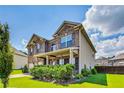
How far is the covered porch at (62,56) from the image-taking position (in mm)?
13586

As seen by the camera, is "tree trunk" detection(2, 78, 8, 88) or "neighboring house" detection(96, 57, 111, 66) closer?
A: "tree trunk" detection(2, 78, 8, 88)

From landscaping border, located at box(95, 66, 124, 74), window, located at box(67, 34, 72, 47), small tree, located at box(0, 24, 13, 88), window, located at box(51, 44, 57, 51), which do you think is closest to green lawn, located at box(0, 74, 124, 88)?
landscaping border, located at box(95, 66, 124, 74)

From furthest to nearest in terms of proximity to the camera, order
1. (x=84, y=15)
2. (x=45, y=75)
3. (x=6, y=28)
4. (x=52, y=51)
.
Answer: (x=52, y=51), (x=45, y=75), (x=84, y=15), (x=6, y=28)

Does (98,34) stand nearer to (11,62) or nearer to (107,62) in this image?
(107,62)

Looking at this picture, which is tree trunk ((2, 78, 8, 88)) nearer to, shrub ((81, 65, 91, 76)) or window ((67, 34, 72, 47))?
shrub ((81, 65, 91, 76))

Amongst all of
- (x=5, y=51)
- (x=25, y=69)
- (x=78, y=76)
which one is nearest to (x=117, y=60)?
(x=78, y=76)

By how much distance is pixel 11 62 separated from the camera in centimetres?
1187

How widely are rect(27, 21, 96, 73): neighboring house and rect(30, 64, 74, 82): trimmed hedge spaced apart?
15.1 inches

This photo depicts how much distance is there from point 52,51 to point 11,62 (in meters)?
3.54

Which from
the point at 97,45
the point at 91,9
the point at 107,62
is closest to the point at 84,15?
the point at 91,9

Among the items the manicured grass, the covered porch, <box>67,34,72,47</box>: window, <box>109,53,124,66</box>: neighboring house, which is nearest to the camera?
<box>109,53,124,66</box>: neighboring house

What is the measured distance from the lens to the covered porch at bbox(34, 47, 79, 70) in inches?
535

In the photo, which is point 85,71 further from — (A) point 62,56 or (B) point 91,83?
(A) point 62,56
